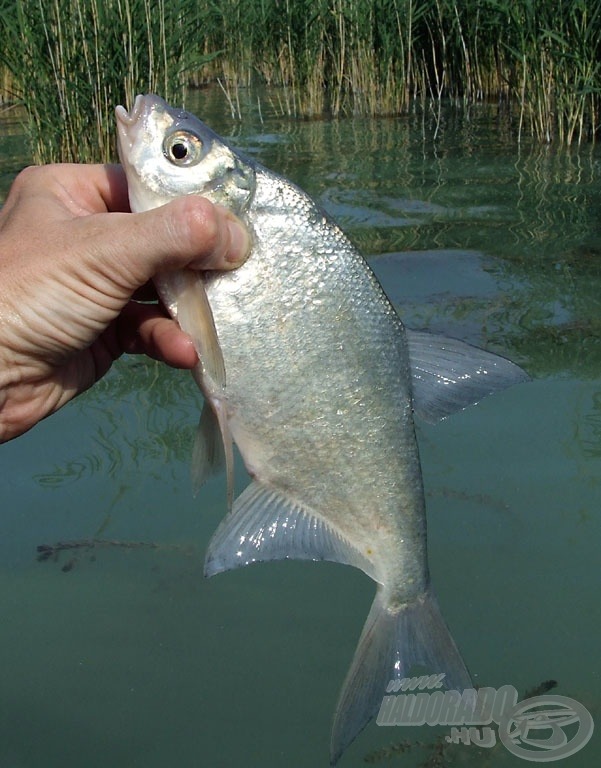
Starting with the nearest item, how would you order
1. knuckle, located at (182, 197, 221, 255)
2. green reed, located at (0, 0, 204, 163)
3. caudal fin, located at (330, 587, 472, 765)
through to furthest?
1. knuckle, located at (182, 197, 221, 255)
2. caudal fin, located at (330, 587, 472, 765)
3. green reed, located at (0, 0, 204, 163)

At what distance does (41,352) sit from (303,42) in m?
10.9

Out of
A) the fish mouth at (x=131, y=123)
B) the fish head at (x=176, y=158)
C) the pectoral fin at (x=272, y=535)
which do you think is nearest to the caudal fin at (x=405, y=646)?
the pectoral fin at (x=272, y=535)

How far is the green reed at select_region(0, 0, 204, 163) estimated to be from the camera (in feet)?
23.7

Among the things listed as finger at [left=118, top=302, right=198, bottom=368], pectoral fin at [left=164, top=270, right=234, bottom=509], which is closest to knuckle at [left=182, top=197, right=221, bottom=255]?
pectoral fin at [left=164, top=270, right=234, bottom=509]

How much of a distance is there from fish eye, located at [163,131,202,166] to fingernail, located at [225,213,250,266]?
168 mm

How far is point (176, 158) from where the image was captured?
2.05 metres

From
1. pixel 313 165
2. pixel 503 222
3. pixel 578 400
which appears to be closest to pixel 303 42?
pixel 313 165

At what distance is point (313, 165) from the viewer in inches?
384

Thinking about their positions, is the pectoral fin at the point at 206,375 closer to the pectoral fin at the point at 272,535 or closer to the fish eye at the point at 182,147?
the pectoral fin at the point at 272,535

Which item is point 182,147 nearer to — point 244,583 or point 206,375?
point 206,375

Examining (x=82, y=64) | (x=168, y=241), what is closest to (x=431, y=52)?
(x=82, y=64)

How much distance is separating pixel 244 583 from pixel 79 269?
125 centimetres

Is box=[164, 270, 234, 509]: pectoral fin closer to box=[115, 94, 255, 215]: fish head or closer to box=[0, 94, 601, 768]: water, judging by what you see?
box=[115, 94, 255, 215]: fish head

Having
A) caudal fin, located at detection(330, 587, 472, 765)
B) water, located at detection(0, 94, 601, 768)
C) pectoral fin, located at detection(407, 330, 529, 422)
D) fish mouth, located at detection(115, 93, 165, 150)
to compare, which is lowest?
water, located at detection(0, 94, 601, 768)
